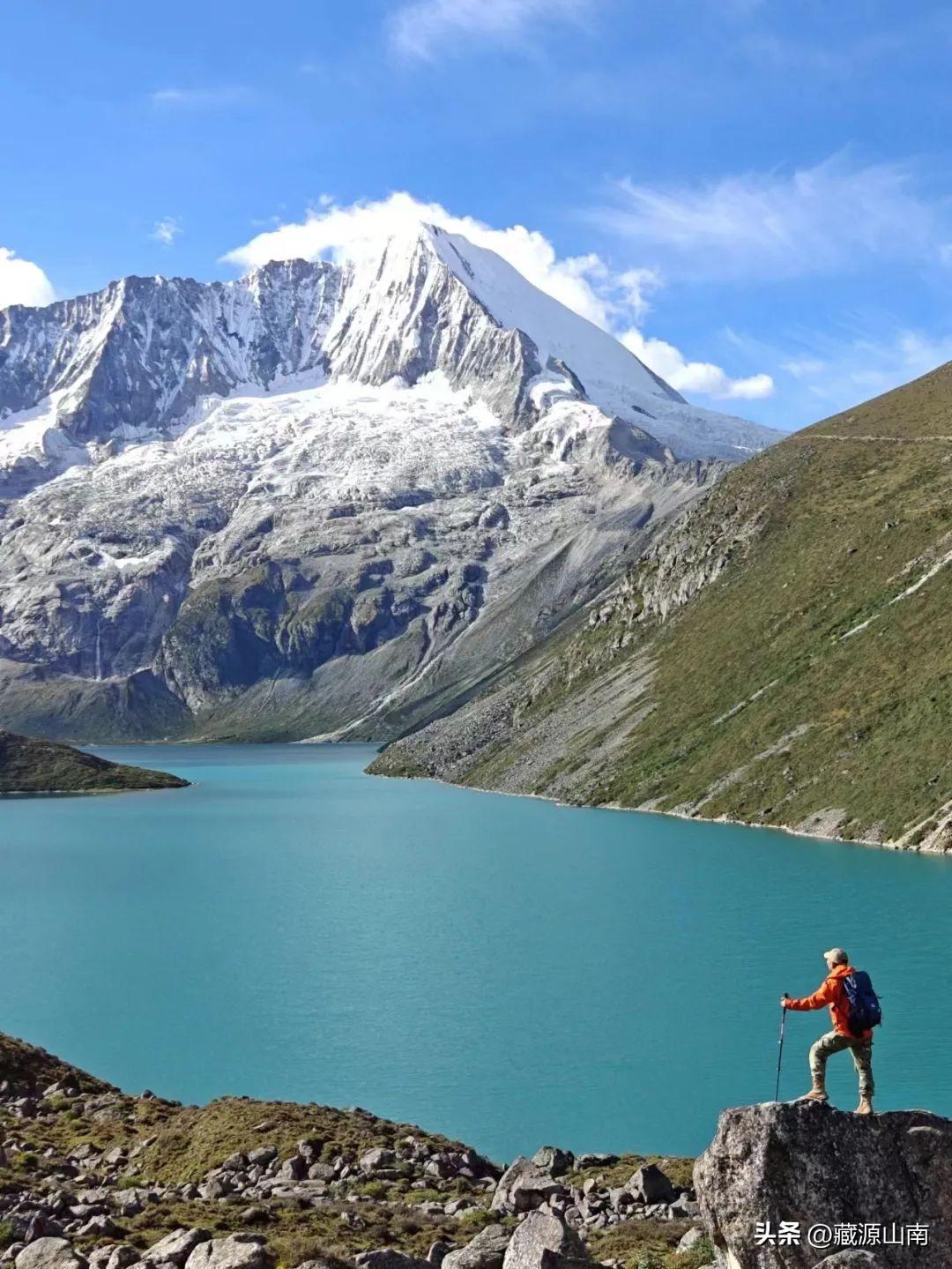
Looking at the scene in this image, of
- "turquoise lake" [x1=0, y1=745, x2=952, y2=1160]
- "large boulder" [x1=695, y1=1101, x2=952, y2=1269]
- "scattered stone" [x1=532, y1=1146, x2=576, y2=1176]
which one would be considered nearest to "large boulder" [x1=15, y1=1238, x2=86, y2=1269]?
"large boulder" [x1=695, y1=1101, x2=952, y2=1269]

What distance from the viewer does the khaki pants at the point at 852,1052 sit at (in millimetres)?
17859

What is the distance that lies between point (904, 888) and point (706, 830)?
3649cm

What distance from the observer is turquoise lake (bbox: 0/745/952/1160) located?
45.3 m

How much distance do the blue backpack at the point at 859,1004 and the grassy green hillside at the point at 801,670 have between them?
274 ft

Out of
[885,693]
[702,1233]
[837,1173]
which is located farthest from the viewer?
[885,693]

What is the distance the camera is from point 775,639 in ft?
495

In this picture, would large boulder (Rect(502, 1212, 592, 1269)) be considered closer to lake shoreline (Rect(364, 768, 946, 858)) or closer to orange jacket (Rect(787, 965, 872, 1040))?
orange jacket (Rect(787, 965, 872, 1040))

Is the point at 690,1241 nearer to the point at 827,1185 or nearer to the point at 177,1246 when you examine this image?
the point at 827,1185

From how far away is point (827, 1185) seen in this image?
15.3 metres

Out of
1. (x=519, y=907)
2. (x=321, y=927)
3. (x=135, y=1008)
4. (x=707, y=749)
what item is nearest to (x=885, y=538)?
(x=707, y=749)

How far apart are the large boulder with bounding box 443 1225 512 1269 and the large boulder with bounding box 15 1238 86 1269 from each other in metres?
6.31

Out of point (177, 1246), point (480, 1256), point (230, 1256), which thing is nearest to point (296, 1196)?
point (177, 1246)

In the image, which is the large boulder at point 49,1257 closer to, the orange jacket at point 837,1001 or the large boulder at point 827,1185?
the large boulder at point 827,1185

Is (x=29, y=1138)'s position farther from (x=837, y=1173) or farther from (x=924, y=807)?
(x=924, y=807)
